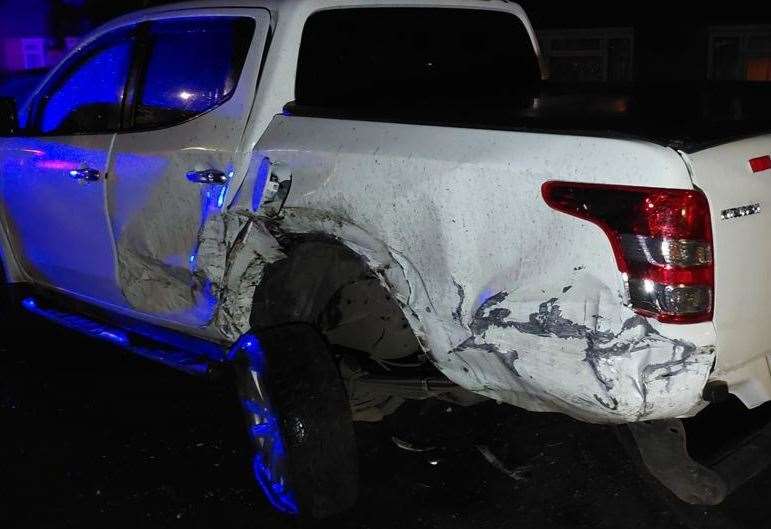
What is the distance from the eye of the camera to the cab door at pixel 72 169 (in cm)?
397

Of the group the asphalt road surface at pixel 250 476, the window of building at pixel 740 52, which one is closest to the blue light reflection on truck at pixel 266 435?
the asphalt road surface at pixel 250 476

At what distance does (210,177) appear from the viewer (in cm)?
341

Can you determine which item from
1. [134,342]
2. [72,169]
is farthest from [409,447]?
[72,169]

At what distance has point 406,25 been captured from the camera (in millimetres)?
4012

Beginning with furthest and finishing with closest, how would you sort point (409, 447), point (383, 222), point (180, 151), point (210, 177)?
1. point (409, 447)
2. point (180, 151)
3. point (210, 177)
4. point (383, 222)

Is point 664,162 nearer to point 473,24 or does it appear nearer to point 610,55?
point 473,24

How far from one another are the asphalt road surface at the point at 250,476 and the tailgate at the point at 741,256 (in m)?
0.51

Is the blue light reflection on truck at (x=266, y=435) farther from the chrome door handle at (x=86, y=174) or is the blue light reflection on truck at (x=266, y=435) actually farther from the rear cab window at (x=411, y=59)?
the chrome door handle at (x=86, y=174)

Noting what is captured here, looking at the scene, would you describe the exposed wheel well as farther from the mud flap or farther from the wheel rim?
the mud flap

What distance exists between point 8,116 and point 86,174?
716 millimetres

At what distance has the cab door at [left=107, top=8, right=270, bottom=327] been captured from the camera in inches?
136

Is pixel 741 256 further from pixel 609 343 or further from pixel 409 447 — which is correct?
pixel 409 447

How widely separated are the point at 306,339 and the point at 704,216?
1.47 m

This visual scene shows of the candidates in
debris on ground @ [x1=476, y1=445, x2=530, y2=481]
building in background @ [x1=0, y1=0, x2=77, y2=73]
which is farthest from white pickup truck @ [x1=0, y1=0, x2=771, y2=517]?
building in background @ [x1=0, y1=0, x2=77, y2=73]
